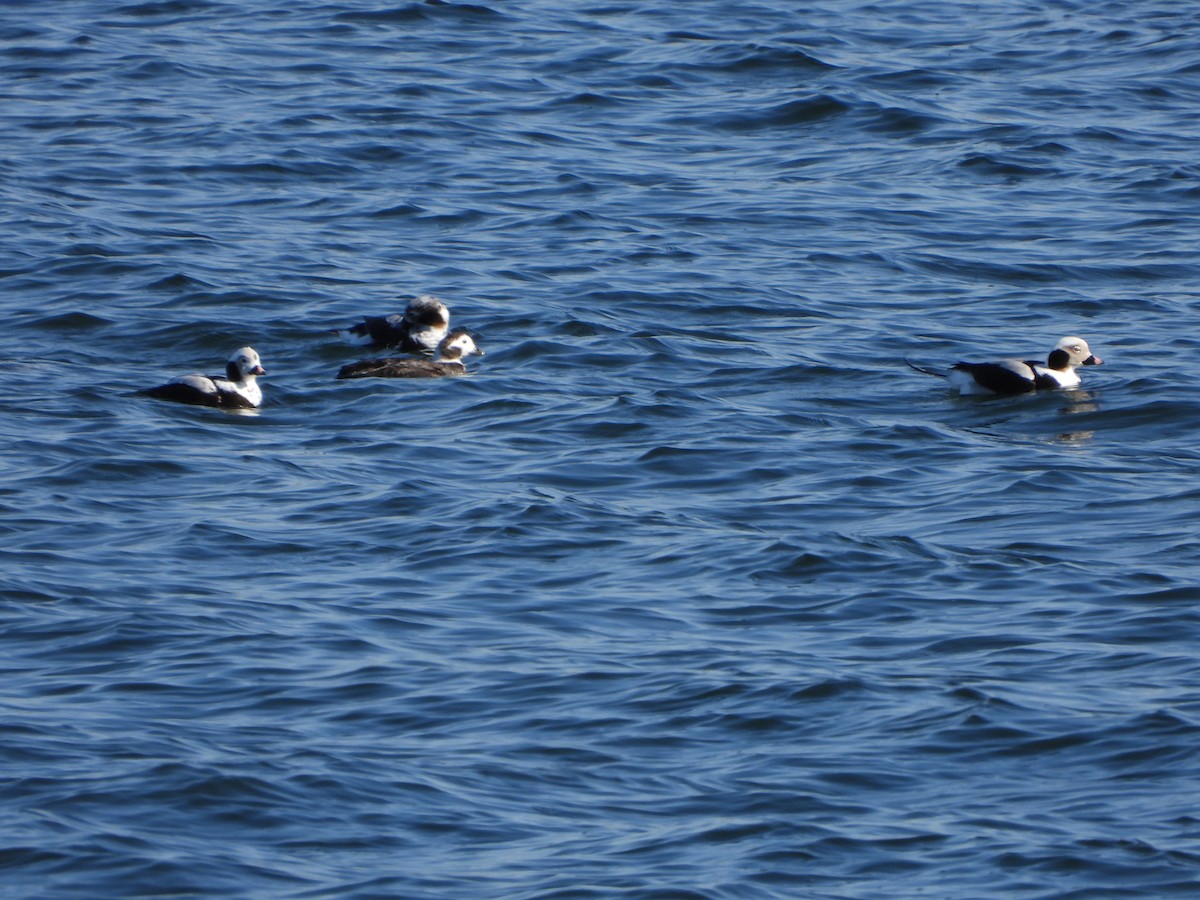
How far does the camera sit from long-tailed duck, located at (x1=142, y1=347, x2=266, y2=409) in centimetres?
1473

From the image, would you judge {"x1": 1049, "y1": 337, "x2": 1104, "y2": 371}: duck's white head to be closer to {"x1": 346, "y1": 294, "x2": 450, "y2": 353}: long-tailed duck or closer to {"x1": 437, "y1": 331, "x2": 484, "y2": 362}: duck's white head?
{"x1": 437, "y1": 331, "x2": 484, "y2": 362}: duck's white head

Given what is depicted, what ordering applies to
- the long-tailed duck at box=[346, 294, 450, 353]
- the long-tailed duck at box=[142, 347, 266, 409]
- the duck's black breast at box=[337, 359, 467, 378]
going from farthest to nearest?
the long-tailed duck at box=[346, 294, 450, 353]
the duck's black breast at box=[337, 359, 467, 378]
the long-tailed duck at box=[142, 347, 266, 409]

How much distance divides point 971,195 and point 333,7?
12.6 m

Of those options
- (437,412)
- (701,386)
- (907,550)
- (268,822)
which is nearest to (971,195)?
(701,386)

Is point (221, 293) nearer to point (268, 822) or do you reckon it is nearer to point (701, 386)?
point (701, 386)

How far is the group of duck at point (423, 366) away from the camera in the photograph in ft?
48.8

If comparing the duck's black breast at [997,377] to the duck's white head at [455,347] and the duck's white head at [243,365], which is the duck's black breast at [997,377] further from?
the duck's white head at [243,365]

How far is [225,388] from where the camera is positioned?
48.4 ft

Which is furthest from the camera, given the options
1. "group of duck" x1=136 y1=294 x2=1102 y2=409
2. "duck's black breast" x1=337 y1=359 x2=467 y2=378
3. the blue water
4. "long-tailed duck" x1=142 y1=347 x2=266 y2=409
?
"duck's black breast" x1=337 y1=359 x2=467 y2=378

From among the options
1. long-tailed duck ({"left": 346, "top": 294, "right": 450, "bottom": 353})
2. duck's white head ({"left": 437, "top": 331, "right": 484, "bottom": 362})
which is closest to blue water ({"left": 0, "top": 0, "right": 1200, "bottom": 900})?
duck's white head ({"left": 437, "top": 331, "right": 484, "bottom": 362})

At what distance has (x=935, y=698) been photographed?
939cm

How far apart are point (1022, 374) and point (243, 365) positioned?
548 centimetres

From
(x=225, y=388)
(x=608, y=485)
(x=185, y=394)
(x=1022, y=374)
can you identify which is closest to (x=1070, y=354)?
(x=1022, y=374)

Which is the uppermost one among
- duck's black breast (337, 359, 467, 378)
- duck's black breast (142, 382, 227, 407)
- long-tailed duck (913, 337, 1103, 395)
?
long-tailed duck (913, 337, 1103, 395)
